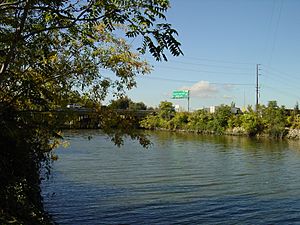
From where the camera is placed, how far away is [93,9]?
532 centimetres

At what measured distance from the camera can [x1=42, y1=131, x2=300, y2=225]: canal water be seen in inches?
543

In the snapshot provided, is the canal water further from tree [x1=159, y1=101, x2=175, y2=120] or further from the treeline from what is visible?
tree [x1=159, y1=101, x2=175, y2=120]

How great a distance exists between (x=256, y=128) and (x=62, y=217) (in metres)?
60.3

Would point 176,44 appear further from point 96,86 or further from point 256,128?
point 256,128

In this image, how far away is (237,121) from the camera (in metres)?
74.6

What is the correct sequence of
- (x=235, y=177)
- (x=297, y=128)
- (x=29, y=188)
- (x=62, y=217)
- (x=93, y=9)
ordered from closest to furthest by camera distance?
(x=93, y=9) → (x=29, y=188) → (x=62, y=217) → (x=235, y=177) → (x=297, y=128)

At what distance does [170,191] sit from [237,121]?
58.5 meters

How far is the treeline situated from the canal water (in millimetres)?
38116

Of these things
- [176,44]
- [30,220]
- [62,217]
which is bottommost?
[62,217]

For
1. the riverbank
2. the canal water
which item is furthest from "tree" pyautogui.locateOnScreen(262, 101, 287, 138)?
the canal water

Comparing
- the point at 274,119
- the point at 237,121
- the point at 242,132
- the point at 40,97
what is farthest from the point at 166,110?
the point at 40,97

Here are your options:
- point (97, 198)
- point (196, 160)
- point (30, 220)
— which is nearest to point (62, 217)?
point (97, 198)

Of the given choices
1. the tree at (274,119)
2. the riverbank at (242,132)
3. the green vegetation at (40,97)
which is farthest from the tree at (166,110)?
the green vegetation at (40,97)

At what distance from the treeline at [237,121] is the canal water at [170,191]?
1501 inches
